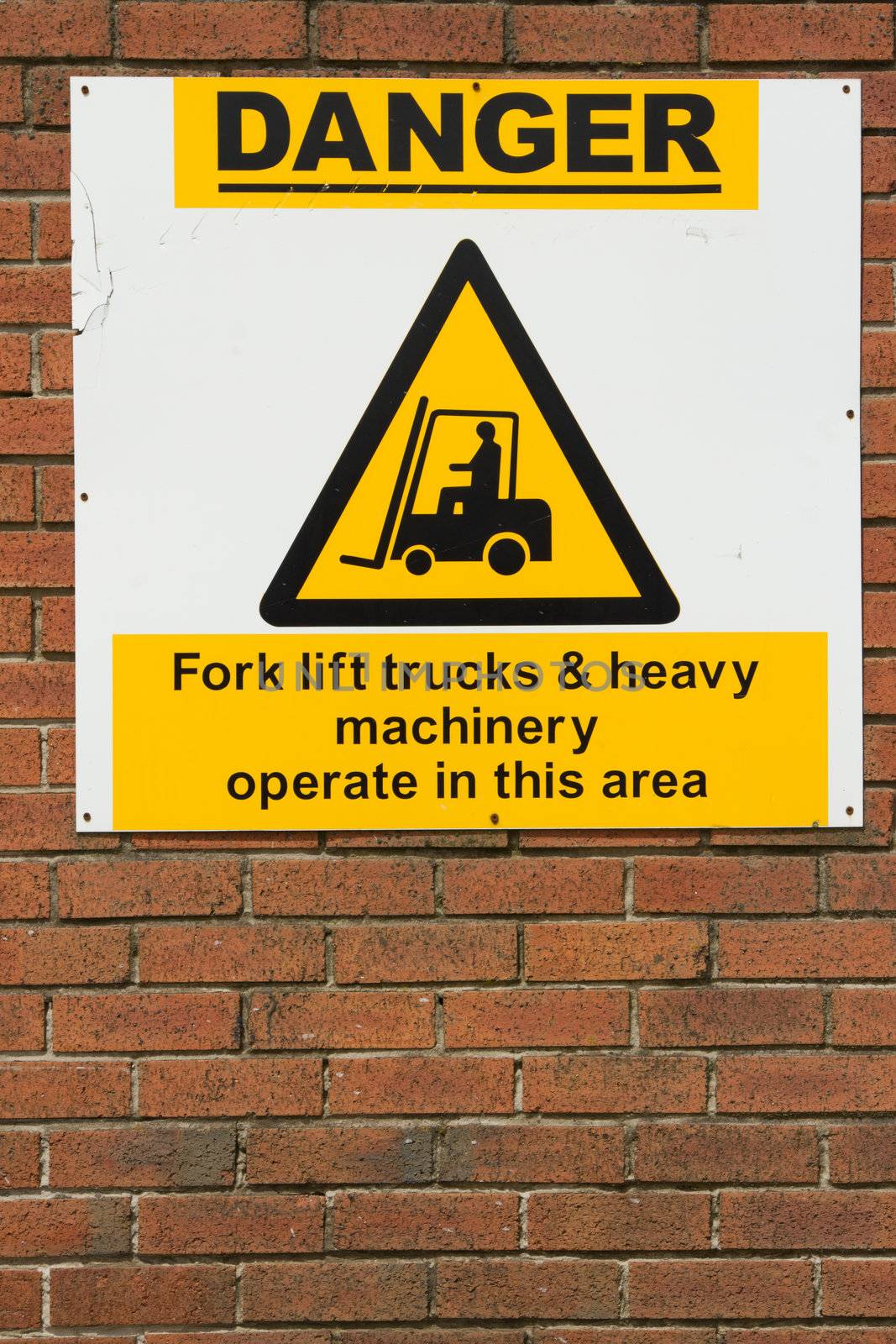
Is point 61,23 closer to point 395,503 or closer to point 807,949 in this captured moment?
point 395,503

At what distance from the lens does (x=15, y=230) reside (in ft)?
7.65

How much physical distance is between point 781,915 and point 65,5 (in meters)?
2.07

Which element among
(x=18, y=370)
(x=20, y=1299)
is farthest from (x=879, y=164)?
(x=20, y=1299)

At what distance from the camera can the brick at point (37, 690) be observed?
92.1 inches

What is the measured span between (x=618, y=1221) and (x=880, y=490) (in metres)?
1.40

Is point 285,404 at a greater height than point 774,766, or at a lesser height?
greater

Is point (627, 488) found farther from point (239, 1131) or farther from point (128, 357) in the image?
point (239, 1131)

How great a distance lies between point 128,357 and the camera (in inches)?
91.6

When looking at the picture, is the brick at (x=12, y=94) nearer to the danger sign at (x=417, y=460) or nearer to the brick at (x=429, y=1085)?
the danger sign at (x=417, y=460)

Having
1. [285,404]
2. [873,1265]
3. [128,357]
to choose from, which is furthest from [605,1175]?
[128,357]

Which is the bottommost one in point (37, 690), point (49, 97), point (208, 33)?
point (37, 690)

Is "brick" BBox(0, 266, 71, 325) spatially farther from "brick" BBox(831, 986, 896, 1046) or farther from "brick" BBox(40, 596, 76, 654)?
"brick" BBox(831, 986, 896, 1046)

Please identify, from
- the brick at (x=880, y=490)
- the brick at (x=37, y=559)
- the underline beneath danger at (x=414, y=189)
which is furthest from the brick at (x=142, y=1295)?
the underline beneath danger at (x=414, y=189)

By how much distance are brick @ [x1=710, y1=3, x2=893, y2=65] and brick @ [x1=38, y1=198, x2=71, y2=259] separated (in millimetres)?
1192
